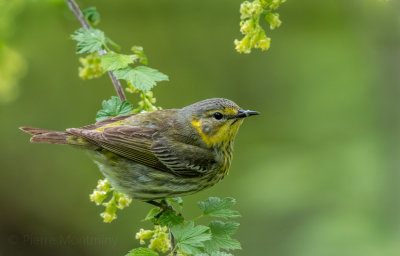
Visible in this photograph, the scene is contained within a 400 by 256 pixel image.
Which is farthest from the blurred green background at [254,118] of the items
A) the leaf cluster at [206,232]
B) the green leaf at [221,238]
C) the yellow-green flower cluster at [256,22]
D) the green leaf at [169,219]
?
the green leaf at [221,238]

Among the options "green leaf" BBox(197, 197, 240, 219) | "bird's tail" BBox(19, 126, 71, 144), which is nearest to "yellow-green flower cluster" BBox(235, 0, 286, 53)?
"green leaf" BBox(197, 197, 240, 219)

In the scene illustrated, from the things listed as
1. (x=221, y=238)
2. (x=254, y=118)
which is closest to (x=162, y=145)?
(x=221, y=238)

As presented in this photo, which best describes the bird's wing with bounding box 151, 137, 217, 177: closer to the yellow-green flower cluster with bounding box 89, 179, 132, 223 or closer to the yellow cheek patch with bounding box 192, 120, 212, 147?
the yellow cheek patch with bounding box 192, 120, 212, 147

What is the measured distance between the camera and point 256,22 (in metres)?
3.35

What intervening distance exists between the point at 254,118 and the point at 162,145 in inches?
159

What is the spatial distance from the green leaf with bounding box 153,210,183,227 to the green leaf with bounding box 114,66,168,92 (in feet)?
2.52

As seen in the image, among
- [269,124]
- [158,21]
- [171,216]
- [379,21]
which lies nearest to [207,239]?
[171,216]

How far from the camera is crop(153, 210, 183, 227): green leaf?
10.9 ft

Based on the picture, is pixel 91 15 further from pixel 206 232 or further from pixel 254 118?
pixel 254 118

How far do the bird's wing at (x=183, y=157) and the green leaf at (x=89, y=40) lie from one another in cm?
94

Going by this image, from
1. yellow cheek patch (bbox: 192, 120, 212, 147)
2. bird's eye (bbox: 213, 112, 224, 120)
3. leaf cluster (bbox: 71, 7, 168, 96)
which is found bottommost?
leaf cluster (bbox: 71, 7, 168, 96)

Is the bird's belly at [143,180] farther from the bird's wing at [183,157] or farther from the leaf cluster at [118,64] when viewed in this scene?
the leaf cluster at [118,64]

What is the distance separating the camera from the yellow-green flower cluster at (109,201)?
3.53 meters

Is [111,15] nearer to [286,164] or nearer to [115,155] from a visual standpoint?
[286,164]
